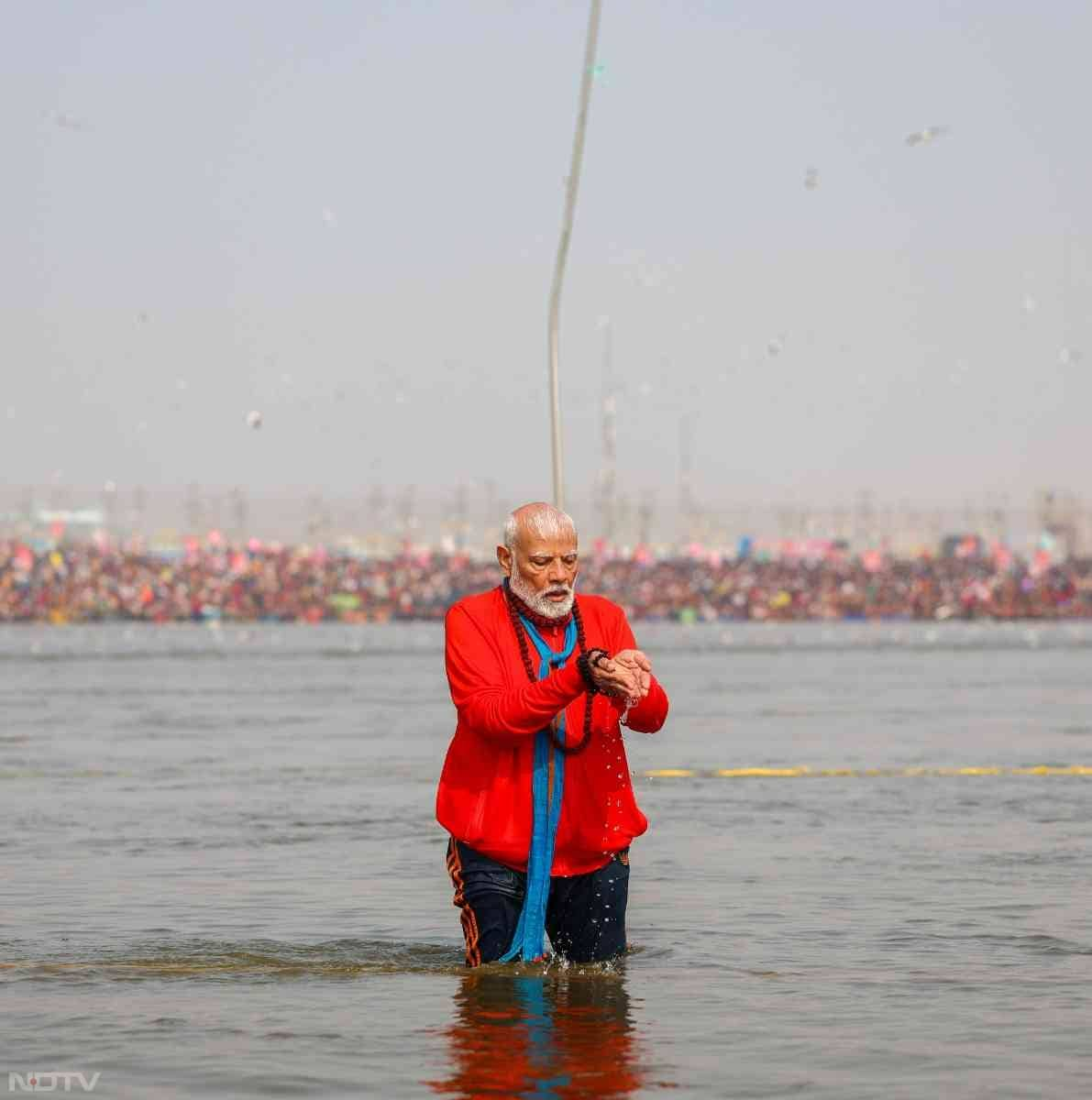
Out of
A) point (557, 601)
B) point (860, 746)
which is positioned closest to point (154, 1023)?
point (557, 601)

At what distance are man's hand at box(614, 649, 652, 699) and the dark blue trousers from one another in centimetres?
96

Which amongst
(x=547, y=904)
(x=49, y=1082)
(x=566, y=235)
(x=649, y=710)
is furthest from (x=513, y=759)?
(x=566, y=235)

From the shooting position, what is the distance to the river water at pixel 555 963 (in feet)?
28.8

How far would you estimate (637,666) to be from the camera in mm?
8555

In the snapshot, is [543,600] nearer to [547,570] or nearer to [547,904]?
[547,570]

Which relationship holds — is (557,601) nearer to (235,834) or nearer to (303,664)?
(235,834)

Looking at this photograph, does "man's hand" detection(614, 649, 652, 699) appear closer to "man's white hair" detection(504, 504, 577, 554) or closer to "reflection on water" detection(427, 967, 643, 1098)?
"man's white hair" detection(504, 504, 577, 554)

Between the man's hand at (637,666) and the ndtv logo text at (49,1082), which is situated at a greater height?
the man's hand at (637,666)

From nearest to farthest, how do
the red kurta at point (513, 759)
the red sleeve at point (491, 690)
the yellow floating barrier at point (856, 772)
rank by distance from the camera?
the red sleeve at point (491, 690)
the red kurta at point (513, 759)
the yellow floating barrier at point (856, 772)

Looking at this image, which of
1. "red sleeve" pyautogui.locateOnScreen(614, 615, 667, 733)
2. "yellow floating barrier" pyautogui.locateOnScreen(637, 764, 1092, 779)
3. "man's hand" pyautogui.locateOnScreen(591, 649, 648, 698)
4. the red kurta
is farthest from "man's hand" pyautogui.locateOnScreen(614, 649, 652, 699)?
"yellow floating barrier" pyautogui.locateOnScreen(637, 764, 1092, 779)

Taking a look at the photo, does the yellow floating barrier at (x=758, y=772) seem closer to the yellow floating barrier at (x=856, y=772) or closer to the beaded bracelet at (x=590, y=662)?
the yellow floating barrier at (x=856, y=772)

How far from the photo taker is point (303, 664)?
8131 cm

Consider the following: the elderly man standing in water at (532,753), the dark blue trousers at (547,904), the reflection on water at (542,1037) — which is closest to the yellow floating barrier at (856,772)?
the reflection on water at (542,1037)

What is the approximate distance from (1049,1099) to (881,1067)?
0.72m
